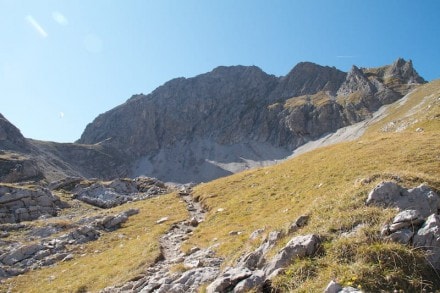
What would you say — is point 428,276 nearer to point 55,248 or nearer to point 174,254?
point 174,254

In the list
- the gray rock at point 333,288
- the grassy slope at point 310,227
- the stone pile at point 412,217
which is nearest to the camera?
the gray rock at point 333,288

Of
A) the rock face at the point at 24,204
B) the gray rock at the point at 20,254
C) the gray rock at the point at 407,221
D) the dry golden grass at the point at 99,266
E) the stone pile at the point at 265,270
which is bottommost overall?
the dry golden grass at the point at 99,266

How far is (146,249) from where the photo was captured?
2833 cm

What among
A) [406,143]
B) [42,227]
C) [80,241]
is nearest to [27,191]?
[42,227]

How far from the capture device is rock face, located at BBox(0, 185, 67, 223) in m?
60.7

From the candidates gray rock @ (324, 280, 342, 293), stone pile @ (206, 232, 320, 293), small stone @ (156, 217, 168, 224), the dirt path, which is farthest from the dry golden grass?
gray rock @ (324, 280, 342, 293)

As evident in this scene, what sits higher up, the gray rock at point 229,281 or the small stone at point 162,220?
the gray rock at point 229,281

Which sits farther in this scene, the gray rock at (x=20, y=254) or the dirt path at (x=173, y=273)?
the gray rock at (x=20, y=254)

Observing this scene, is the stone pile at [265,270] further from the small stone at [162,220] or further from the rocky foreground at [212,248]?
the small stone at [162,220]

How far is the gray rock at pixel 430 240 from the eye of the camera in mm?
11149

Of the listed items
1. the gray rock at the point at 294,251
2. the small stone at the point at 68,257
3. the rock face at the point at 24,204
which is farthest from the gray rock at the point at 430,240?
the rock face at the point at 24,204

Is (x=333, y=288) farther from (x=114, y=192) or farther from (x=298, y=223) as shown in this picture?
(x=114, y=192)

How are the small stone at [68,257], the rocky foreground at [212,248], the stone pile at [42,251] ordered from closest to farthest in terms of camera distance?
the rocky foreground at [212,248] < the stone pile at [42,251] < the small stone at [68,257]

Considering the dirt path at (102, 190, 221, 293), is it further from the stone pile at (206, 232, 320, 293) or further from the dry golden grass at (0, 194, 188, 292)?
the stone pile at (206, 232, 320, 293)
